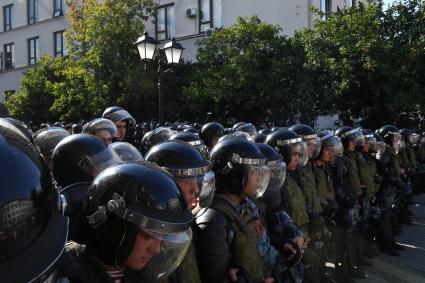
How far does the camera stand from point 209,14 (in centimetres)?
2494

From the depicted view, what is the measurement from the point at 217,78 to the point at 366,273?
1221 centimetres

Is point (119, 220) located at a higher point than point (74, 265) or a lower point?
higher

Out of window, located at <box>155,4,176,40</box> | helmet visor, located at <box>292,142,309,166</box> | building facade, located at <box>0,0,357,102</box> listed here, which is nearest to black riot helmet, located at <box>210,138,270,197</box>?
helmet visor, located at <box>292,142,309,166</box>

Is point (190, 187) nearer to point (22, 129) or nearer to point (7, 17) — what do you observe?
point (22, 129)

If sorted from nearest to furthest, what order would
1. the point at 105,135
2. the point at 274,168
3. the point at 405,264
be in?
the point at 274,168, the point at 105,135, the point at 405,264

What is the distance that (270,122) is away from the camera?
17.5m

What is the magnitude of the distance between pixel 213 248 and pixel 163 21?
25.0m

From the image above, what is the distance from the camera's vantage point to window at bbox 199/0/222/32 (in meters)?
24.5

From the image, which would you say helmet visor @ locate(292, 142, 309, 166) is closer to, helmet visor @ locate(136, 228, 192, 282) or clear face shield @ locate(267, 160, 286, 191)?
clear face shield @ locate(267, 160, 286, 191)

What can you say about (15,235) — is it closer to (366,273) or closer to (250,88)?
(366,273)

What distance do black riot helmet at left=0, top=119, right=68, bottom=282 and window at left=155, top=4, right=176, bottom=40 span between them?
25.6m

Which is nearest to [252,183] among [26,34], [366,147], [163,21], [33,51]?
[366,147]

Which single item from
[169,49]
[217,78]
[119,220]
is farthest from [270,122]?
→ [119,220]

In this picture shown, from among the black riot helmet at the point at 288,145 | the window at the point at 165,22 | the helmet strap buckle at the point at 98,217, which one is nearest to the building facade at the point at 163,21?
the window at the point at 165,22
